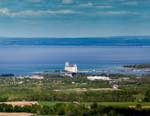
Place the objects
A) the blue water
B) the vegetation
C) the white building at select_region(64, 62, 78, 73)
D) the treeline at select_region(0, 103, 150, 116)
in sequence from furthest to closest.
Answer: the blue water < the white building at select_region(64, 62, 78, 73) < the vegetation < the treeline at select_region(0, 103, 150, 116)

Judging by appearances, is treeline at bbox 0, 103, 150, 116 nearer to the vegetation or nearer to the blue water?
the vegetation

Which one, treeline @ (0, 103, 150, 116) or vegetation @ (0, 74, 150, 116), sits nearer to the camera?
treeline @ (0, 103, 150, 116)

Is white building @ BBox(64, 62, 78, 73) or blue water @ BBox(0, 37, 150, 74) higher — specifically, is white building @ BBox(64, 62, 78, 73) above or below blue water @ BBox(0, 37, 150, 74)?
below

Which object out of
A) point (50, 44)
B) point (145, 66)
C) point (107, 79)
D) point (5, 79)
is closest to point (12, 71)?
point (5, 79)

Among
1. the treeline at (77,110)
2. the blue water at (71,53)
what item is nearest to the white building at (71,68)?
the blue water at (71,53)

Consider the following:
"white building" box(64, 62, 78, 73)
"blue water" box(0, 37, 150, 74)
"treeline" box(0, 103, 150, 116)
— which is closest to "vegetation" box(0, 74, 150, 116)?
"treeline" box(0, 103, 150, 116)

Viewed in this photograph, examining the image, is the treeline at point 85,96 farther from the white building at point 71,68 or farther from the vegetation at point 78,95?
the white building at point 71,68
